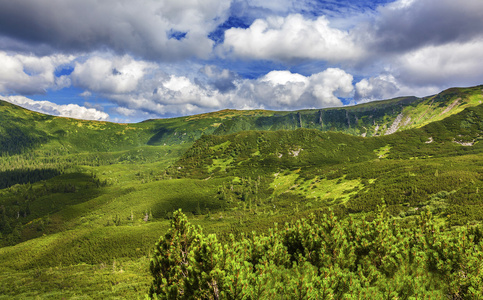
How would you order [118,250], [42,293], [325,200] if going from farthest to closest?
[325,200]
[118,250]
[42,293]

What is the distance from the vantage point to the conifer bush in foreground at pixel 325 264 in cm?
1520

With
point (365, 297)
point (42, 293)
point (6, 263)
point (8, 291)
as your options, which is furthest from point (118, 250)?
point (365, 297)

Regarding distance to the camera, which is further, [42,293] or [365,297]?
[42,293]

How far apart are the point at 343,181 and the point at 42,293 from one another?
7755 inches

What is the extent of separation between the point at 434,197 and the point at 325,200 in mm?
89101

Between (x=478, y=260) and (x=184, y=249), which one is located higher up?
(x=184, y=249)

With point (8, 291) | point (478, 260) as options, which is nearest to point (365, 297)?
point (478, 260)

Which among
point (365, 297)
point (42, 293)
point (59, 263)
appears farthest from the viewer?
point (59, 263)

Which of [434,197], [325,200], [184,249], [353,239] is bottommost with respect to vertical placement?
[325,200]

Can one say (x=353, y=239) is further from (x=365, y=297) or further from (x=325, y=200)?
(x=325, y=200)

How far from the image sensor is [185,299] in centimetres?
1711

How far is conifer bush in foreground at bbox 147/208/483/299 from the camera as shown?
1520cm

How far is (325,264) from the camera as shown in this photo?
77.5 feet

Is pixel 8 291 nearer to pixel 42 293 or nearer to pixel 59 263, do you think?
pixel 42 293
